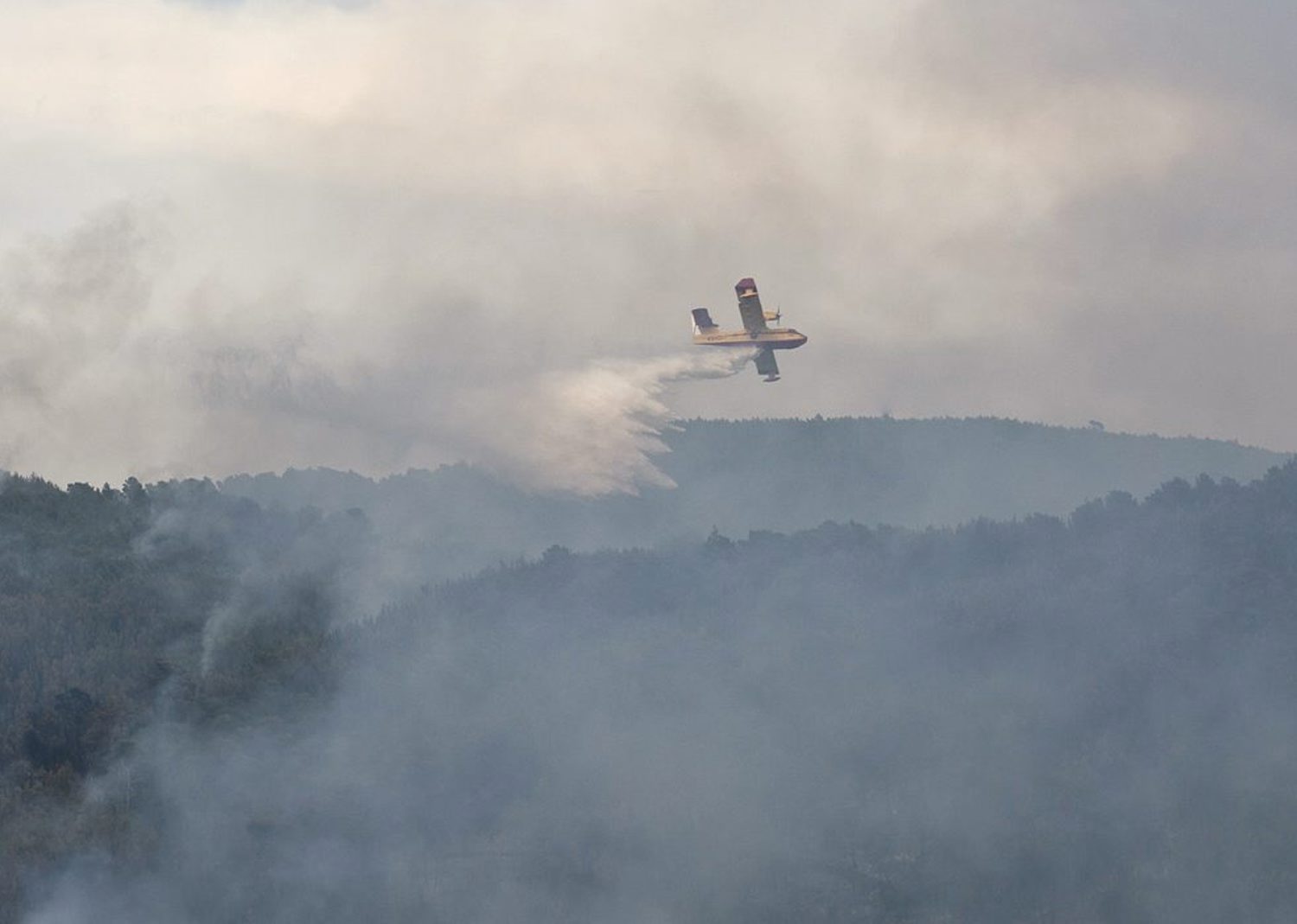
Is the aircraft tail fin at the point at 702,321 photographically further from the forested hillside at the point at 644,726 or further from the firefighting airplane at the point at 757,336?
the forested hillside at the point at 644,726

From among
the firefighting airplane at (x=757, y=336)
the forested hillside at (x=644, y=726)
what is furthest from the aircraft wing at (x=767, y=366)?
the forested hillside at (x=644, y=726)

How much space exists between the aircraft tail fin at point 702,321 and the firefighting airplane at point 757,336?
28.0 inches

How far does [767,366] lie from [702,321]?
4.99 m

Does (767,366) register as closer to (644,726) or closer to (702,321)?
(702,321)

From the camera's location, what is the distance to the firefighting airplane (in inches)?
4732

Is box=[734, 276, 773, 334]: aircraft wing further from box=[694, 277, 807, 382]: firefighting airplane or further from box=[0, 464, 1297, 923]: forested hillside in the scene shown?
box=[0, 464, 1297, 923]: forested hillside

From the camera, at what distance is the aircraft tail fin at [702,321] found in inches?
4857

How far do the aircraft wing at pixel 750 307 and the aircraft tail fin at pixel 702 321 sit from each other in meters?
2.38

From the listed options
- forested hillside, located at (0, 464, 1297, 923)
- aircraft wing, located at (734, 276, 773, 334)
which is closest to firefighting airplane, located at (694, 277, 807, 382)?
aircraft wing, located at (734, 276, 773, 334)

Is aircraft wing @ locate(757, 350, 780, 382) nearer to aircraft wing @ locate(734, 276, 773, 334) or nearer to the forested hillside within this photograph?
aircraft wing @ locate(734, 276, 773, 334)

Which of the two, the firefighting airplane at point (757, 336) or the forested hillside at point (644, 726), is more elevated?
the firefighting airplane at point (757, 336)

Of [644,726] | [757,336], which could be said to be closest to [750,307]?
[757,336]

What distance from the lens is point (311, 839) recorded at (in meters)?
125

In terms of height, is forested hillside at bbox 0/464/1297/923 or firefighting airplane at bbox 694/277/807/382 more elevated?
firefighting airplane at bbox 694/277/807/382
